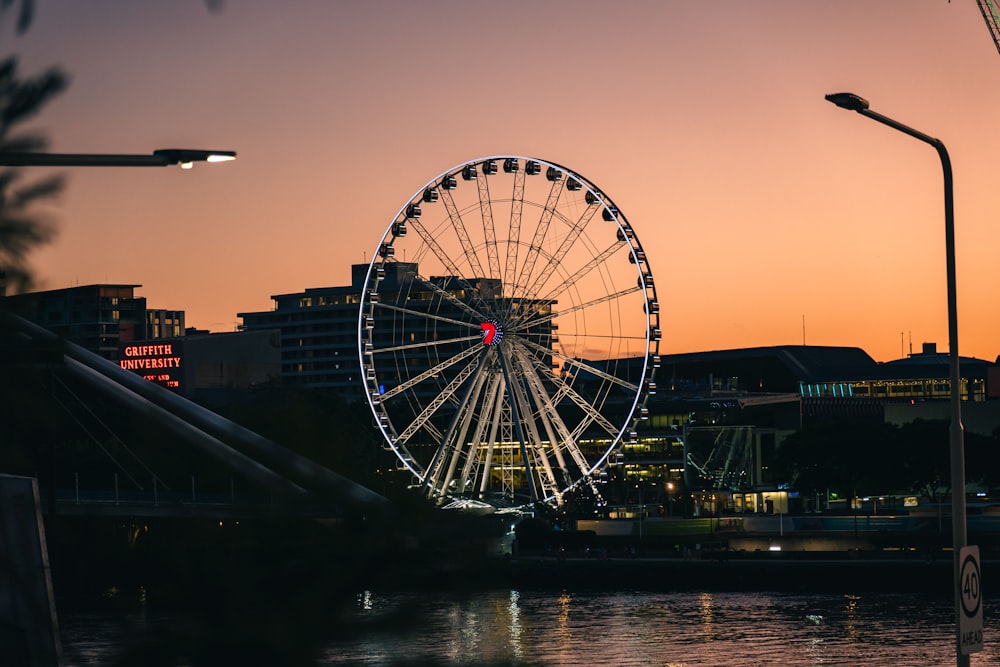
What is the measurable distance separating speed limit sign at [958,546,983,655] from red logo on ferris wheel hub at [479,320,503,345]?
5459 centimetres

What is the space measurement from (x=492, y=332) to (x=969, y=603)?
5536 cm

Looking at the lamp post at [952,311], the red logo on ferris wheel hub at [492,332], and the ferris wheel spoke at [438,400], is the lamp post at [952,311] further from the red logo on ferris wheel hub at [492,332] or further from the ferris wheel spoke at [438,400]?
the ferris wheel spoke at [438,400]

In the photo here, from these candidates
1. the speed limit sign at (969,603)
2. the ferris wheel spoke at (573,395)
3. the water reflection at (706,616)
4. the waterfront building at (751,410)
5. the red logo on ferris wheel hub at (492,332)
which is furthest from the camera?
the waterfront building at (751,410)

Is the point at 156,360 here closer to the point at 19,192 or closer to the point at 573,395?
the point at 573,395

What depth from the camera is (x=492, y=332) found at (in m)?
70.0

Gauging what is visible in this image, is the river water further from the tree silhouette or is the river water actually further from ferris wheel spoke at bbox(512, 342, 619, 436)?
the tree silhouette

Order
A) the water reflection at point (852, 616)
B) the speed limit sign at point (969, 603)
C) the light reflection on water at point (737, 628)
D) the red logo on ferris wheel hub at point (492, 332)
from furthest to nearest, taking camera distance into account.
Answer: the red logo on ferris wheel hub at point (492, 332)
the water reflection at point (852, 616)
the light reflection on water at point (737, 628)
the speed limit sign at point (969, 603)

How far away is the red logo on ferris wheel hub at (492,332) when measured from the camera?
69.9m

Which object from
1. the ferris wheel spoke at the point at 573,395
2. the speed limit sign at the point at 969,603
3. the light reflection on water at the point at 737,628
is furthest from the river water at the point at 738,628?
the speed limit sign at the point at 969,603

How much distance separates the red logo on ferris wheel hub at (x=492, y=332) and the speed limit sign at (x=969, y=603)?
5459 centimetres

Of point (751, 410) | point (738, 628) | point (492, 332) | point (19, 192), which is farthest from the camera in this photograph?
point (751, 410)

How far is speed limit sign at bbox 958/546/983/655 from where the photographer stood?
1486 centimetres

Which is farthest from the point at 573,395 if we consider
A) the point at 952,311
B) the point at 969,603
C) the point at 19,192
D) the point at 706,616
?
the point at 19,192

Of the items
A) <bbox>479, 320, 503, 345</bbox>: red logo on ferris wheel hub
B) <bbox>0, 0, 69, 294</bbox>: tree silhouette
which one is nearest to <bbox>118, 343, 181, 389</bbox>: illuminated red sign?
<bbox>479, 320, 503, 345</bbox>: red logo on ferris wheel hub
